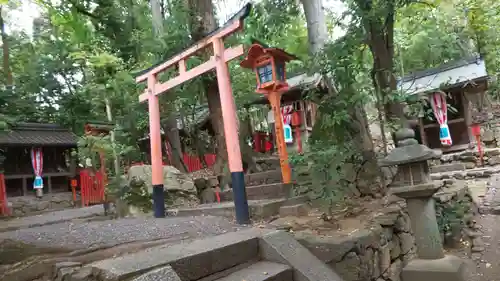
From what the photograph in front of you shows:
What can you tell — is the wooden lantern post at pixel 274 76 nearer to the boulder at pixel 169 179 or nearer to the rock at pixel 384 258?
the rock at pixel 384 258

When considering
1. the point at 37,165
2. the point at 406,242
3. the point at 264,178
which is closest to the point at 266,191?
the point at 264,178

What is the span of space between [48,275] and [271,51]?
16.9 feet

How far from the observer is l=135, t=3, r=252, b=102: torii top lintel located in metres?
5.82

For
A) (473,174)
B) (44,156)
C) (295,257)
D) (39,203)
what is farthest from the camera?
(44,156)

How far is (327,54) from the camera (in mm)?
6902

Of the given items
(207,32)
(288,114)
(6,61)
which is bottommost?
(288,114)

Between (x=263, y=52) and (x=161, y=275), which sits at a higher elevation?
(x=263, y=52)

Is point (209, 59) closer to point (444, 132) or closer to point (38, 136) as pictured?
point (444, 132)

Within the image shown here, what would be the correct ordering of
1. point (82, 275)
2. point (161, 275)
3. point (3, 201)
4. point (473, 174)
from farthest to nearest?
point (3, 201), point (473, 174), point (82, 275), point (161, 275)

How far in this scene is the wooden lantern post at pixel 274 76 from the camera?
711 centimetres

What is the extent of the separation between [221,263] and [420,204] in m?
3.02

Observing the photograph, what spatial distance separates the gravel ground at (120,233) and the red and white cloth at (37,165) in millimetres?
13392

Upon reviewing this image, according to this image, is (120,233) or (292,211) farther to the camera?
(292,211)

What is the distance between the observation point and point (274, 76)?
7141 mm
